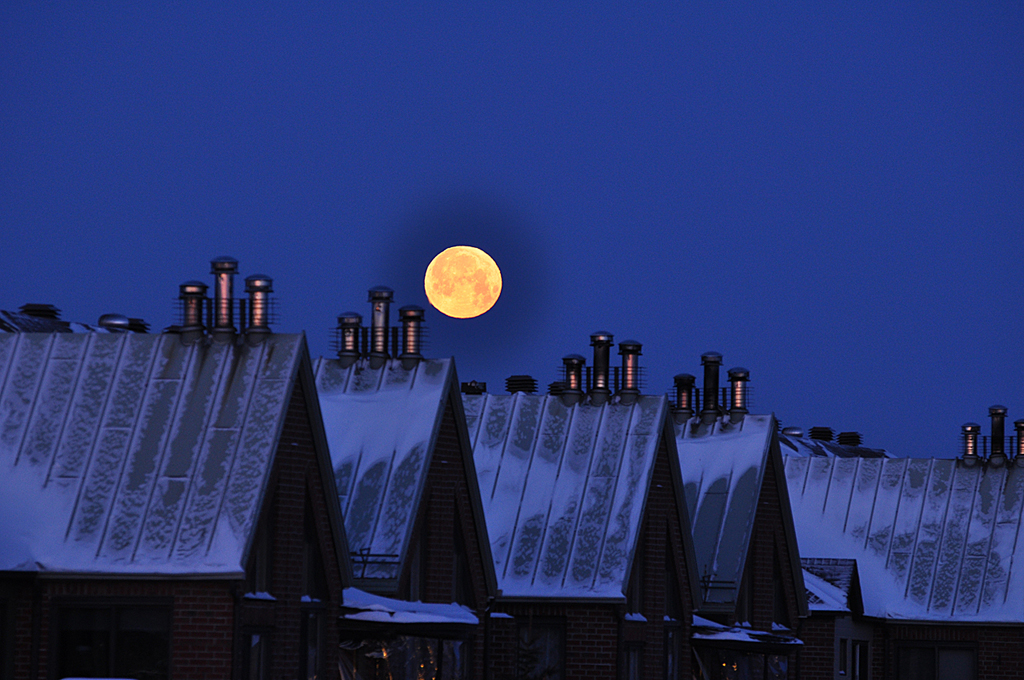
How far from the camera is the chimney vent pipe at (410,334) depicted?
40.9 metres

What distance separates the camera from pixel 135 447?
107 ft

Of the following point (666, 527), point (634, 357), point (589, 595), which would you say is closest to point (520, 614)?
point (589, 595)

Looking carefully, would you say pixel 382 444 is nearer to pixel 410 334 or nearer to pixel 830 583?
pixel 410 334

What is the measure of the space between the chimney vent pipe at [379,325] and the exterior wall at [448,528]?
129 inches

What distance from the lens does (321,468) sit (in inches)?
1340

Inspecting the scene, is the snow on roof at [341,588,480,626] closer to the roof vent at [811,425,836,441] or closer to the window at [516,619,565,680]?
the window at [516,619,565,680]

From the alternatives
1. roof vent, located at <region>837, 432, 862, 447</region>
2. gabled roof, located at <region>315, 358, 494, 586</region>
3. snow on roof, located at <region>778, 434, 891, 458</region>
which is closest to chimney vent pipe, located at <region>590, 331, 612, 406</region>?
gabled roof, located at <region>315, 358, 494, 586</region>

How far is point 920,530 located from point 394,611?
26.3 metres

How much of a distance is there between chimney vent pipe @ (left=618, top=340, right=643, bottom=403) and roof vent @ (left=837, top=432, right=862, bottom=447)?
35.5 metres

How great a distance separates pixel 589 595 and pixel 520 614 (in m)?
1.84

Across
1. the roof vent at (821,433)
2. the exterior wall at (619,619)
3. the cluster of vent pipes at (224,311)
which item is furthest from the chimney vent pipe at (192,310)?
the roof vent at (821,433)

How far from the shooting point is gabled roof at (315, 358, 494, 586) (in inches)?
1444

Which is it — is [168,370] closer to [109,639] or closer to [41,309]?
[109,639]

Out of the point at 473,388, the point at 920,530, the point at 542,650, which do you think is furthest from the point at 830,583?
the point at 542,650
